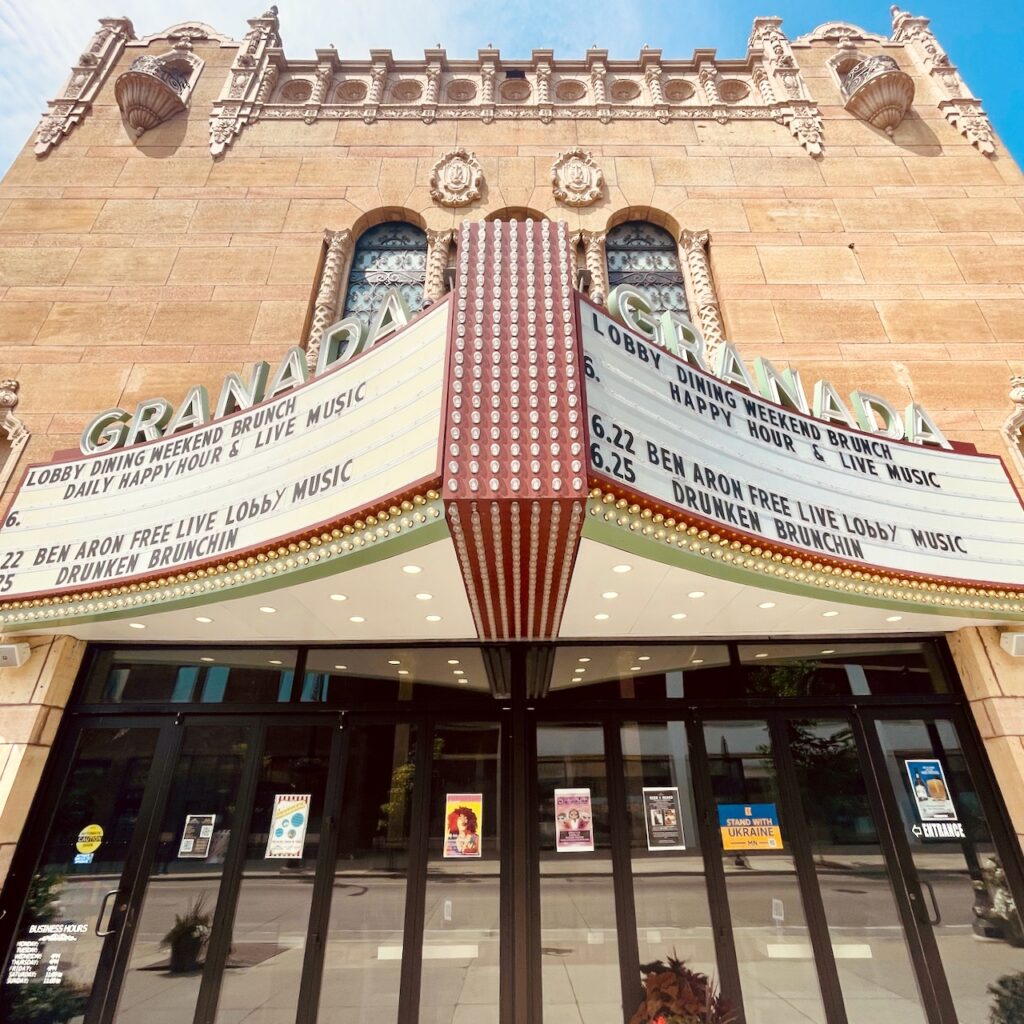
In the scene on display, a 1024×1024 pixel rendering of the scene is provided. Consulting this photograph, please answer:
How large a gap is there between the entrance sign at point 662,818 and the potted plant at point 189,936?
Answer: 495cm

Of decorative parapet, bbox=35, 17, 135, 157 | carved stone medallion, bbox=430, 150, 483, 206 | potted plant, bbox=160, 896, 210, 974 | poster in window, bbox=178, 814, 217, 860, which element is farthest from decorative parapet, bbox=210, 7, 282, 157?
potted plant, bbox=160, 896, 210, 974

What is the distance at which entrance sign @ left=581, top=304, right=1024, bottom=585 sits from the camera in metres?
4.51

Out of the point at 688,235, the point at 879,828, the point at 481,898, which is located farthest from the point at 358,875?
the point at 688,235

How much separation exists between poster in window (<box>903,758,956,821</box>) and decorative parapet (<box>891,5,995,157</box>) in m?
12.0

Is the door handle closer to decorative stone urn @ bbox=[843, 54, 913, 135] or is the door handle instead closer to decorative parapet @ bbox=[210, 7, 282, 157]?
decorative parapet @ bbox=[210, 7, 282, 157]

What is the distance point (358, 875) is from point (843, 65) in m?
18.3

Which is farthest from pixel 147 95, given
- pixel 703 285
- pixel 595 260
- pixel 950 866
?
pixel 950 866

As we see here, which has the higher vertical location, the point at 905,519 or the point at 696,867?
the point at 905,519

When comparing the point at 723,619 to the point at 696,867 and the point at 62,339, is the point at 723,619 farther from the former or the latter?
the point at 62,339

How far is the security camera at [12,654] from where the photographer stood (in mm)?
6793

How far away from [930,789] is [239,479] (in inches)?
334

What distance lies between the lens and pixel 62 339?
9.59m

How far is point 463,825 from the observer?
21.7 ft

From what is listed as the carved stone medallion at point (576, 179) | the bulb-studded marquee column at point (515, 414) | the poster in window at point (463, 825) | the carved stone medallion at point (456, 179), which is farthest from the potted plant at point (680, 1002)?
the carved stone medallion at point (456, 179)
